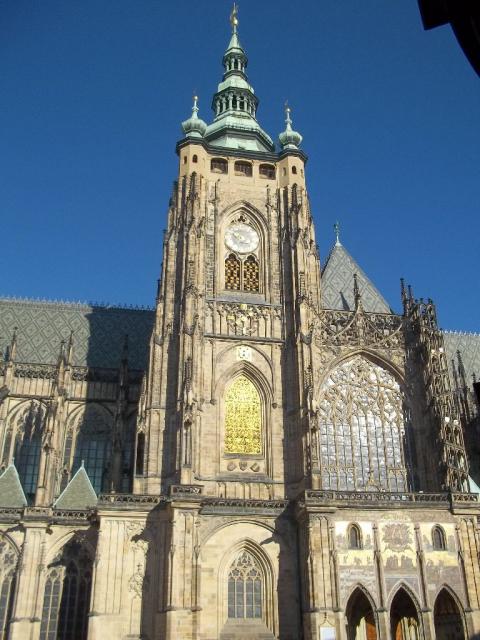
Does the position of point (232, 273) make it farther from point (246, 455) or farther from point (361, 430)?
point (361, 430)

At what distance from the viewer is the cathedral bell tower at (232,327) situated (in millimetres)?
30984

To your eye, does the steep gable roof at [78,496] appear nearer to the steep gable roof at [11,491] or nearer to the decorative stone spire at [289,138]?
the steep gable roof at [11,491]

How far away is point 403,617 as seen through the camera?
32.0m

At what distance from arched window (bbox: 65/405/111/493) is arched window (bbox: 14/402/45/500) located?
210 centimetres

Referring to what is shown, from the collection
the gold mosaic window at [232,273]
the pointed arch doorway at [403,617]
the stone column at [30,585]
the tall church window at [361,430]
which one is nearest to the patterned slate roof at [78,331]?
the gold mosaic window at [232,273]

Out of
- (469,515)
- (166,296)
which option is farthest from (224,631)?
(166,296)

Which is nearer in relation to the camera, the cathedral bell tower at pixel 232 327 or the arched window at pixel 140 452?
the arched window at pixel 140 452

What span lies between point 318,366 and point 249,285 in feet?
19.8

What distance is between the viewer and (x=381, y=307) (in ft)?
131

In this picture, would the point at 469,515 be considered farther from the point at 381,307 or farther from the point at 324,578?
the point at 381,307

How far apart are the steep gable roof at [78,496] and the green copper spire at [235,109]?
806 inches

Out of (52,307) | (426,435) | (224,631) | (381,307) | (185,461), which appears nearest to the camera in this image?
(224,631)

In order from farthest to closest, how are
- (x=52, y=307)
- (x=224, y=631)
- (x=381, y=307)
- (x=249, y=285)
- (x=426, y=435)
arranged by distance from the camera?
(x=52, y=307) → (x=381, y=307) → (x=249, y=285) → (x=426, y=435) → (x=224, y=631)

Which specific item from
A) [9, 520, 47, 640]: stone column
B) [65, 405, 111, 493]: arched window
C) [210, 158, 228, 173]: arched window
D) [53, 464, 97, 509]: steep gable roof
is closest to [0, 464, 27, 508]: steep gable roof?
[53, 464, 97, 509]: steep gable roof
